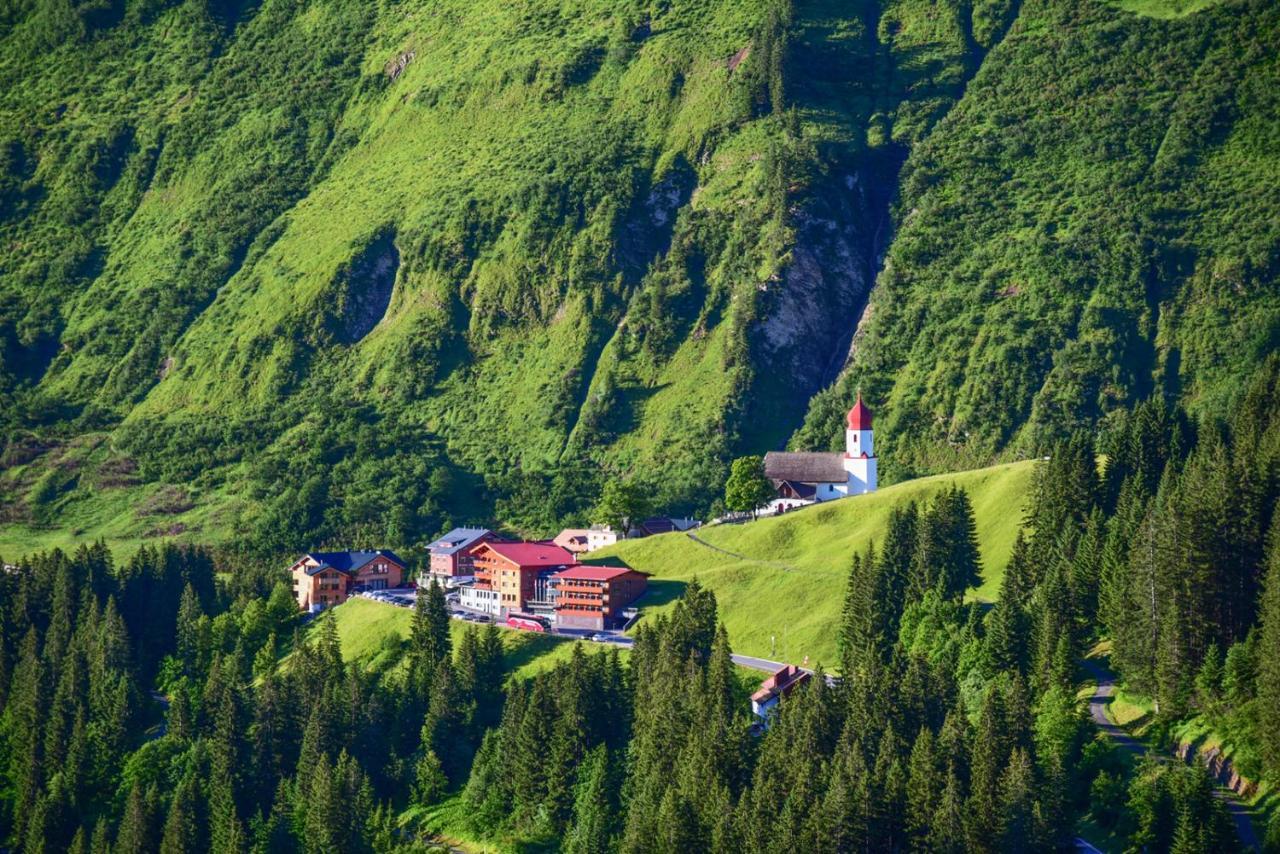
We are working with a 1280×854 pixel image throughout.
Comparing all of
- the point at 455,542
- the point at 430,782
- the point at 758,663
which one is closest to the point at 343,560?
the point at 455,542

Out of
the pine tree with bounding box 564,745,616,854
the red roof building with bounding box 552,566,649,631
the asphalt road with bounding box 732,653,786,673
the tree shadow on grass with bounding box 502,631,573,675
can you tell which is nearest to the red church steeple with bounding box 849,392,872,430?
the red roof building with bounding box 552,566,649,631

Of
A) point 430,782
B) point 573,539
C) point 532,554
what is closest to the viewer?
point 430,782

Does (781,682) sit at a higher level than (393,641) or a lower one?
higher

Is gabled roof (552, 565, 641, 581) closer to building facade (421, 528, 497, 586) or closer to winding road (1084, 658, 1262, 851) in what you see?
building facade (421, 528, 497, 586)

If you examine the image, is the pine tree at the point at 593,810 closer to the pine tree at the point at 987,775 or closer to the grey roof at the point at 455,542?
the pine tree at the point at 987,775

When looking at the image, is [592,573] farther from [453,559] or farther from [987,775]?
[987,775]

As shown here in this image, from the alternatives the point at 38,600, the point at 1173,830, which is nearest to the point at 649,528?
the point at 38,600

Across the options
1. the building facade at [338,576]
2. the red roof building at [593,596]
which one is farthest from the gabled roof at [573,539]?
the red roof building at [593,596]

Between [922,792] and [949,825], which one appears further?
[922,792]
